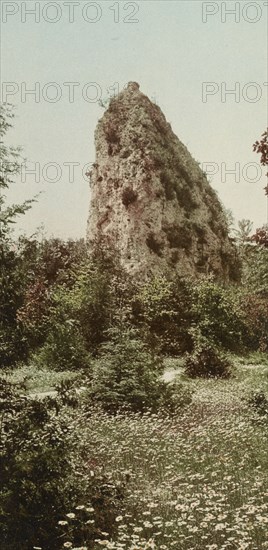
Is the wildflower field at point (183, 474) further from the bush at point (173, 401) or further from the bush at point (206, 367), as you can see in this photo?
the bush at point (206, 367)

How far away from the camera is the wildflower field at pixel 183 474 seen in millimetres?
5152

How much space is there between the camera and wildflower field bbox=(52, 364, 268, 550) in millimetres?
5152

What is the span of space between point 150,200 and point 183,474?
76.2 ft

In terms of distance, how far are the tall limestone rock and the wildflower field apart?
17.4m

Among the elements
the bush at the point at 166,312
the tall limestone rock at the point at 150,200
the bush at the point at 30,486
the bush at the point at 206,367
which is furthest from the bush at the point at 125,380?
the tall limestone rock at the point at 150,200

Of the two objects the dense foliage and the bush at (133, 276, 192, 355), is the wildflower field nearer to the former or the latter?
the dense foliage

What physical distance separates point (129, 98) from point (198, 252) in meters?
10.4

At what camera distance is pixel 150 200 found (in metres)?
29.2

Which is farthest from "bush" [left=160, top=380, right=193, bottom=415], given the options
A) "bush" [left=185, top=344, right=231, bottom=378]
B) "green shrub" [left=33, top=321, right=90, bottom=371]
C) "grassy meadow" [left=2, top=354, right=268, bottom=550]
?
"green shrub" [left=33, top=321, right=90, bottom=371]

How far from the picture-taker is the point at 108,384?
37.5 feet

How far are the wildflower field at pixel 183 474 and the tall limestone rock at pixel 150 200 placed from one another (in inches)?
687

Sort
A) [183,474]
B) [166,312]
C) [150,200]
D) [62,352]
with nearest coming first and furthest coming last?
[183,474]
[62,352]
[166,312]
[150,200]

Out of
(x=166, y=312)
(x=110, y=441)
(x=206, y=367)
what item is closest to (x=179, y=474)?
(x=110, y=441)

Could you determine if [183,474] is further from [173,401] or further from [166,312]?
[166,312]
